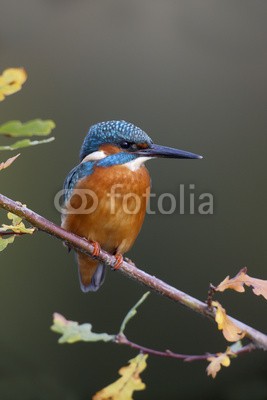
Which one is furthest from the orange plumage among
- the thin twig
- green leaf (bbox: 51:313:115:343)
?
green leaf (bbox: 51:313:115:343)

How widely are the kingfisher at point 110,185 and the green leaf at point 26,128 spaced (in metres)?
1.21

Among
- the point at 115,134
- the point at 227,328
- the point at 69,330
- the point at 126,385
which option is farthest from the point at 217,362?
the point at 115,134

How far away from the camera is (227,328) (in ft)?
4.33

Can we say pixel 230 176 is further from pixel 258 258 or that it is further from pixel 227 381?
pixel 227 381

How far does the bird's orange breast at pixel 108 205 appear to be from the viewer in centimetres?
209

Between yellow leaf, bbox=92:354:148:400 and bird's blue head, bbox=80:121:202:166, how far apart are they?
0.92m

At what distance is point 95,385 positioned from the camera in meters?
3.52

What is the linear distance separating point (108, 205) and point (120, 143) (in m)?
0.20

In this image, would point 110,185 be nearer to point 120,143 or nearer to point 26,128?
point 120,143

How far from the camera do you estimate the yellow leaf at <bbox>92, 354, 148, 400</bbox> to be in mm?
1192

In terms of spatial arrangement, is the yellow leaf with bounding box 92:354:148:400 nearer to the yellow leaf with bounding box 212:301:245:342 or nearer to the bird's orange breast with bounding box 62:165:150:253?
the yellow leaf with bounding box 212:301:245:342

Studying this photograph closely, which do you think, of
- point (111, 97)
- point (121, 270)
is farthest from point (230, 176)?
point (121, 270)

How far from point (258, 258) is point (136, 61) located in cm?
139

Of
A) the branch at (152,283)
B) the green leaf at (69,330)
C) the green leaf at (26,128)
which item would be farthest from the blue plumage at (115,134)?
the green leaf at (26,128)
